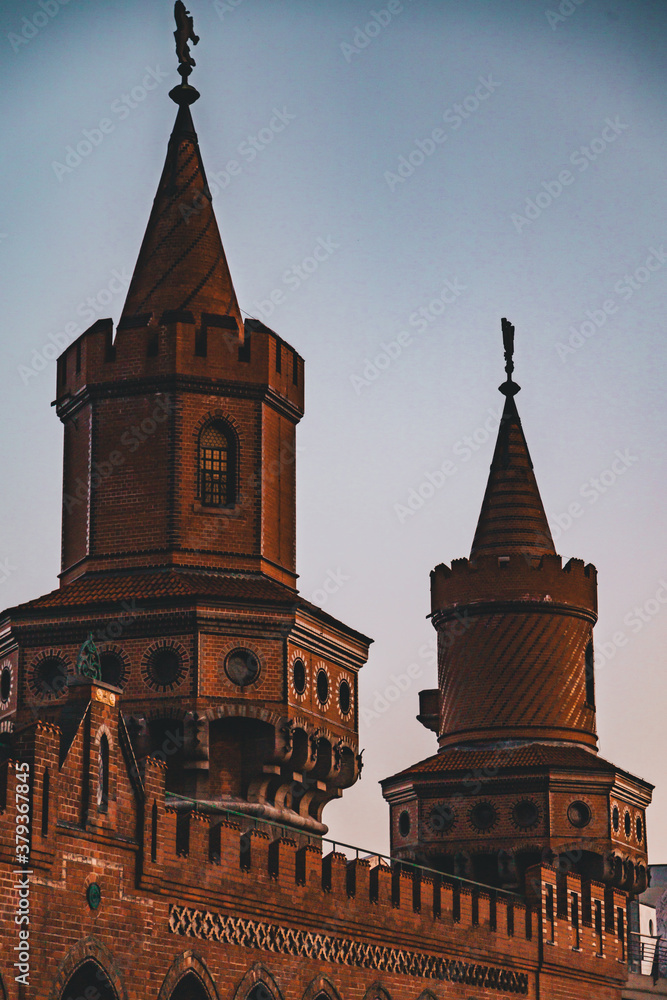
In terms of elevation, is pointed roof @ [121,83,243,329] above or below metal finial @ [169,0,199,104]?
below

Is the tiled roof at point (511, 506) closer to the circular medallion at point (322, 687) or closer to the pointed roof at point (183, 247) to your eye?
the circular medallion at point (322, 687)

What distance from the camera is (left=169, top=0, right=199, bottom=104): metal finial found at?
147ft

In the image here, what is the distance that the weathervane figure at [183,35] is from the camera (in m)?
44.9

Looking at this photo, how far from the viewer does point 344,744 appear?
135ft

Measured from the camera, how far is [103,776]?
1209 inches

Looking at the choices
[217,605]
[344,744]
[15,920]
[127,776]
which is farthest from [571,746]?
[15,920]

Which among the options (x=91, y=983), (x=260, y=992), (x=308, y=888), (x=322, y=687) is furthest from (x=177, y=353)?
(x=91, y=983)

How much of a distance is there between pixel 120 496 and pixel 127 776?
11.1 meters

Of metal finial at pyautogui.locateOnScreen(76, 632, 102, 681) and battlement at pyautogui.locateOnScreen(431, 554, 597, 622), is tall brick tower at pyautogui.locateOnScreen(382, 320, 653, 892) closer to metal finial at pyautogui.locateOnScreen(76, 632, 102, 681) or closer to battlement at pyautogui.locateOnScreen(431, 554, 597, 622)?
battlement at pyautogui.locateOnScreen(431, 554, 597, 622)

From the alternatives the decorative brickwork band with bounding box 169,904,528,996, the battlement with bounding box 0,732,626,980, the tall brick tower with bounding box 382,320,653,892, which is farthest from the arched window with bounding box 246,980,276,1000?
the tall brick tower with bounding box 382,320,653,892

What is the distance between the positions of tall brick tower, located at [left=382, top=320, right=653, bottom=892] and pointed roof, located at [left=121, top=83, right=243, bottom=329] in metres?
11.8

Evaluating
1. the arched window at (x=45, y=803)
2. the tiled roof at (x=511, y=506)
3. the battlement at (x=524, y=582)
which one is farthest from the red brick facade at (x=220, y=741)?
the tiled roof at (x=511, y=506)

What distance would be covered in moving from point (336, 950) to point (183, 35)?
68.5ft

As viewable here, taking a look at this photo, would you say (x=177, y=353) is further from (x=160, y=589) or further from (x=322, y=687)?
(x=322, y=687)
